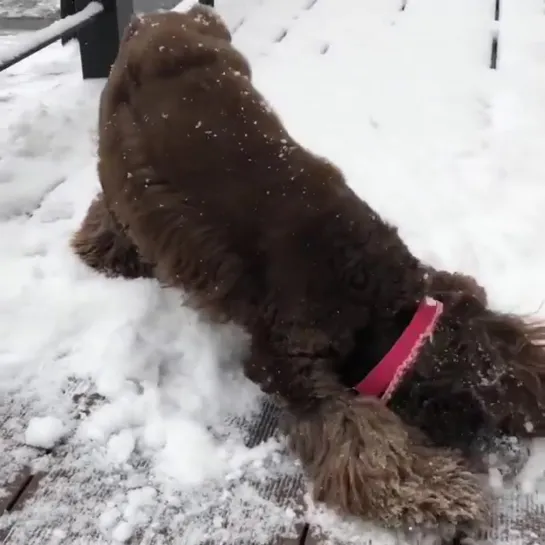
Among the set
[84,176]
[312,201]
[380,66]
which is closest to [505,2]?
[380,66]

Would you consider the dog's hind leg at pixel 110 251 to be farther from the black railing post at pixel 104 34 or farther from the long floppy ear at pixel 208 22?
the black railing post at pixel 104 34

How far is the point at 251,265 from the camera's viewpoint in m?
1.90

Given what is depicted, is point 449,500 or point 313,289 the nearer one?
point 449,500

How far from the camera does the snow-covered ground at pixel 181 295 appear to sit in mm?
1736

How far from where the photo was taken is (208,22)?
2.43m

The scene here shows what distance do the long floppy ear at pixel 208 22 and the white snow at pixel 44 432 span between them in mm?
1200

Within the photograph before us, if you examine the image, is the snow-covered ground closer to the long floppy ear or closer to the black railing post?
the black railing post

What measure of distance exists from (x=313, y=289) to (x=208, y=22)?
105 cm

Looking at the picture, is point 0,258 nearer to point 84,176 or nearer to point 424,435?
point 84,176

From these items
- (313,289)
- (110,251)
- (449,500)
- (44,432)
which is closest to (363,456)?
(449,500)

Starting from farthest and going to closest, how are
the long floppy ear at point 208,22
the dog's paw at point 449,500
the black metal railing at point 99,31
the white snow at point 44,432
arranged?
1. the black metal railing at point 99,31
2. the long floppy ear at point 208,22
3. the white snow at point 44,432
4. the dog's paw at point 449,500

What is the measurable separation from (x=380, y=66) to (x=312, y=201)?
2245mm

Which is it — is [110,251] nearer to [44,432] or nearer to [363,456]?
[44,432]

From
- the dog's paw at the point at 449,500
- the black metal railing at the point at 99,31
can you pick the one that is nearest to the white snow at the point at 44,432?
the dog's paw at the point at 449,500
